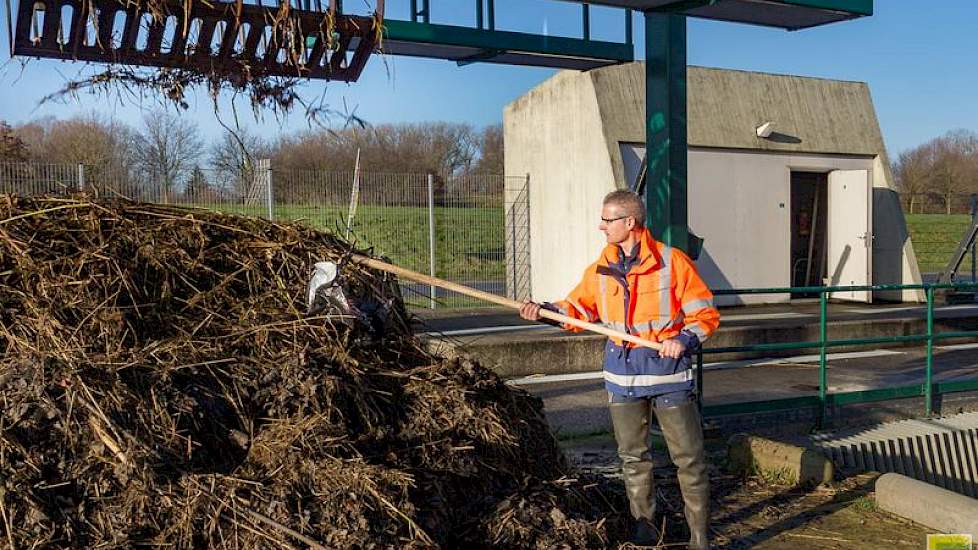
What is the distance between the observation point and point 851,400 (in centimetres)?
808

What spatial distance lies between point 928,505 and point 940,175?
41138mm

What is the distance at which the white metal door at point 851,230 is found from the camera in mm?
17453

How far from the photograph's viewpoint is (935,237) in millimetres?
33969

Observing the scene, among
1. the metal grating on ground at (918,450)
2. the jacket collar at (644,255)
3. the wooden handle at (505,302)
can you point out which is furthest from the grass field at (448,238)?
the jacket collar at (644,255)

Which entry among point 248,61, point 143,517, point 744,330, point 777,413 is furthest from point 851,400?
point 143,517

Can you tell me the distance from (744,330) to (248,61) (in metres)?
9.22

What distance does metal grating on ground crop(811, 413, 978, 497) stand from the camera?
7355 mm

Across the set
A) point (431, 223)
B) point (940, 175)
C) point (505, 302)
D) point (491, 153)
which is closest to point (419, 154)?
point (431, 223)

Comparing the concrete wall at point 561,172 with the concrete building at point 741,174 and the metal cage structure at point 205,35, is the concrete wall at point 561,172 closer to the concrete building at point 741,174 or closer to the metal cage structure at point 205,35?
the concrete building at point 741,174

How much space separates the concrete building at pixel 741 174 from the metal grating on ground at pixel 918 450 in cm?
779

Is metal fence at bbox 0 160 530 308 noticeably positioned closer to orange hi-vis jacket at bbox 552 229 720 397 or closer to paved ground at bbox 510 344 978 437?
paved ground at bbox 510 344 978 437

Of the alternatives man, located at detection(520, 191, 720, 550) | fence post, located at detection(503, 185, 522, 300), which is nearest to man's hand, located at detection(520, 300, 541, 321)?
man, located at detection(520, 191, 720, 550)

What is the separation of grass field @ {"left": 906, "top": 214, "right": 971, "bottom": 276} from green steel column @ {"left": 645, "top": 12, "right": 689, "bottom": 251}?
1062 inches

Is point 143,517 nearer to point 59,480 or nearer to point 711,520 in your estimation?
point 59,480
